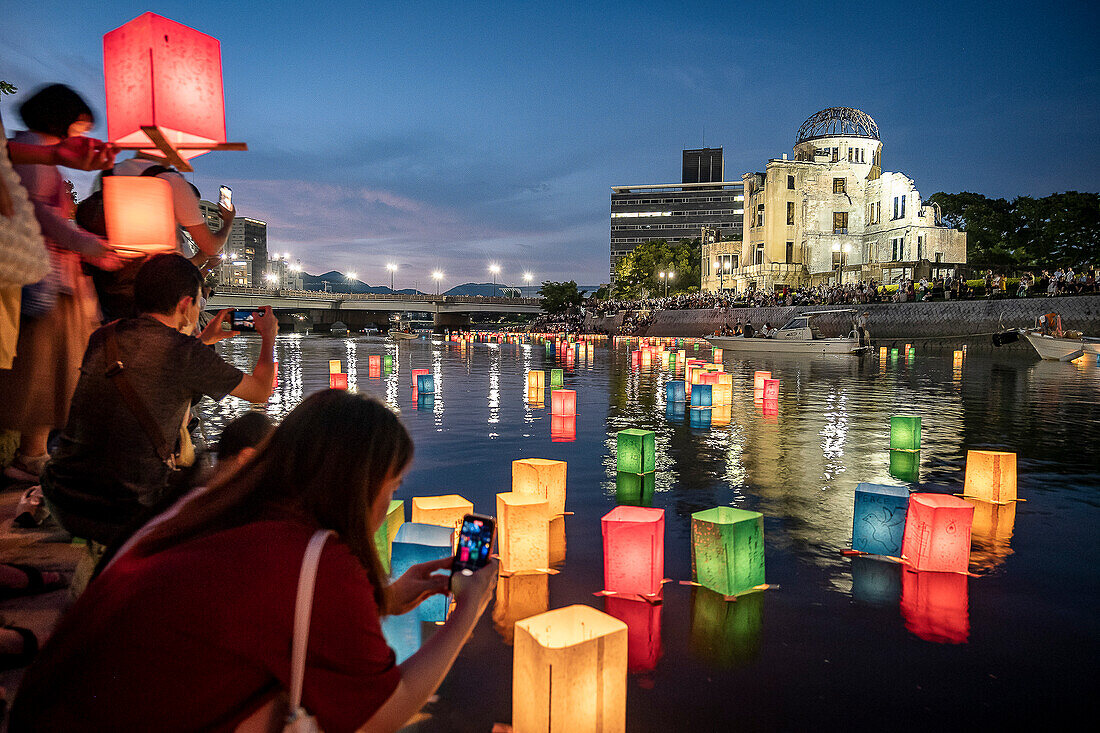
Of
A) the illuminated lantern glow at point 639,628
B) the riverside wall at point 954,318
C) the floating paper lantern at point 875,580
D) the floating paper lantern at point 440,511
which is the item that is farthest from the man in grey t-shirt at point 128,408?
the riverside wall at point 954,318

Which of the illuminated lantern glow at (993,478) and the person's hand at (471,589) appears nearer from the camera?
the person's hand at (471,589)

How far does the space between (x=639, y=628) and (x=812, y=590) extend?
119 cm

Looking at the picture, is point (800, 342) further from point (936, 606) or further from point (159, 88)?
point (159, 88)

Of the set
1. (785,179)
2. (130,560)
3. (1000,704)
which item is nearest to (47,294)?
(130,560)

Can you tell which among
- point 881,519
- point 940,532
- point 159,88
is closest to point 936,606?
point 940,532

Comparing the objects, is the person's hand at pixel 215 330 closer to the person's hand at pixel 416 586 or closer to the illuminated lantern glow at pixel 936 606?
the person's hand at pixel 416 586

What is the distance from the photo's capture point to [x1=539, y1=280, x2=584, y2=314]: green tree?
311 feet

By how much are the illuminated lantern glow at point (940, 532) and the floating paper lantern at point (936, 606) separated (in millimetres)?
73

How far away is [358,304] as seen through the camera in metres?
83.8

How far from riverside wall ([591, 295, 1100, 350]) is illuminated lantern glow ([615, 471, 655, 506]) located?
1082 inches

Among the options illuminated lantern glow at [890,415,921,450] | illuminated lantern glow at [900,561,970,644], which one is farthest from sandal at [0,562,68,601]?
illuminated lantern glow at [890,415,921,450]

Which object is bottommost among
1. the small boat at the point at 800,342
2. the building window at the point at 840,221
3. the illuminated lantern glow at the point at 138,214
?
the small boat at the point at 800,342

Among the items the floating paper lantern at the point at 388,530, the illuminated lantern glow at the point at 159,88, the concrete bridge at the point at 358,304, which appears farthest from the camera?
the concrete bridge at the point at 358,304

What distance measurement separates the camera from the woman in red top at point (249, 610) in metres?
1.33
